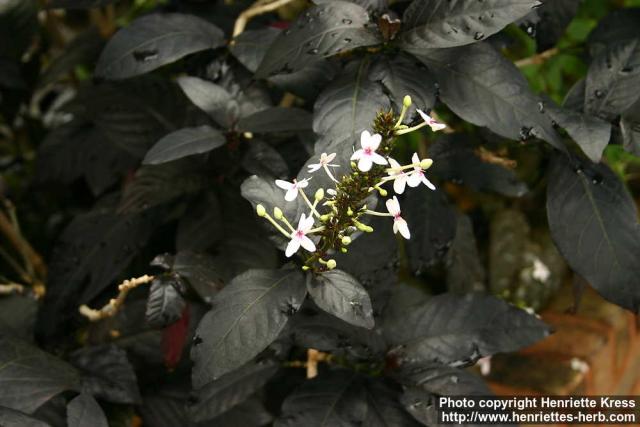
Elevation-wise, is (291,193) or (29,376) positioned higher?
(291,193)

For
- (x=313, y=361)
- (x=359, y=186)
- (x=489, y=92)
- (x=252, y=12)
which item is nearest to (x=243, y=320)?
(x=359, y=186)

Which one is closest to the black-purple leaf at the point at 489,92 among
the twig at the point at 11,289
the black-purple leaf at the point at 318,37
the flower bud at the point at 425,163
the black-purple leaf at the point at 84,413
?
the black-purple leaf at the point at 318,37

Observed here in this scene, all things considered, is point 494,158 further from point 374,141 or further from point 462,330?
point 374,141

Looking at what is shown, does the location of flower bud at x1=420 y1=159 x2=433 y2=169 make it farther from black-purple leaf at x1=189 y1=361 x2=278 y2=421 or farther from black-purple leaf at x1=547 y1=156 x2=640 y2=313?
black-purple leaf at x1=189 y1=361 x2=278 y2=421

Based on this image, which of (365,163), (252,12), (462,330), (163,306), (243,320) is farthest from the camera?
(252,12)

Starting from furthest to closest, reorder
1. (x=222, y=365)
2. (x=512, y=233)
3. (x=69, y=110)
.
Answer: (x=512, y=233) < (x=69, y=110) < (x=222, y=365)

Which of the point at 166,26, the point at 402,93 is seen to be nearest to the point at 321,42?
the point at 402,93

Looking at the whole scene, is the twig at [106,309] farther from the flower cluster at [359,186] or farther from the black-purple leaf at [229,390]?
the flower cluster at [359,186]

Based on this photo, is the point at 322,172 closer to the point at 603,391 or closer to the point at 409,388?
the point at 409,388

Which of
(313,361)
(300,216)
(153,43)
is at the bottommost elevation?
(313,361)

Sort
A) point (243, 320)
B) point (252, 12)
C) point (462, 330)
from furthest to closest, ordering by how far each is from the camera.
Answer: point (252, 12) < point (462, 330) < point (243, 320)

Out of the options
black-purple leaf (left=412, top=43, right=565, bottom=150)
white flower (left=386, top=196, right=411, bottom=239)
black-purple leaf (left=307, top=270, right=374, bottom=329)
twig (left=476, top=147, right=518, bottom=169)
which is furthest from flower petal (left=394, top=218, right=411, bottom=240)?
twig (left=476, top=147, right=518, bottom=169)
